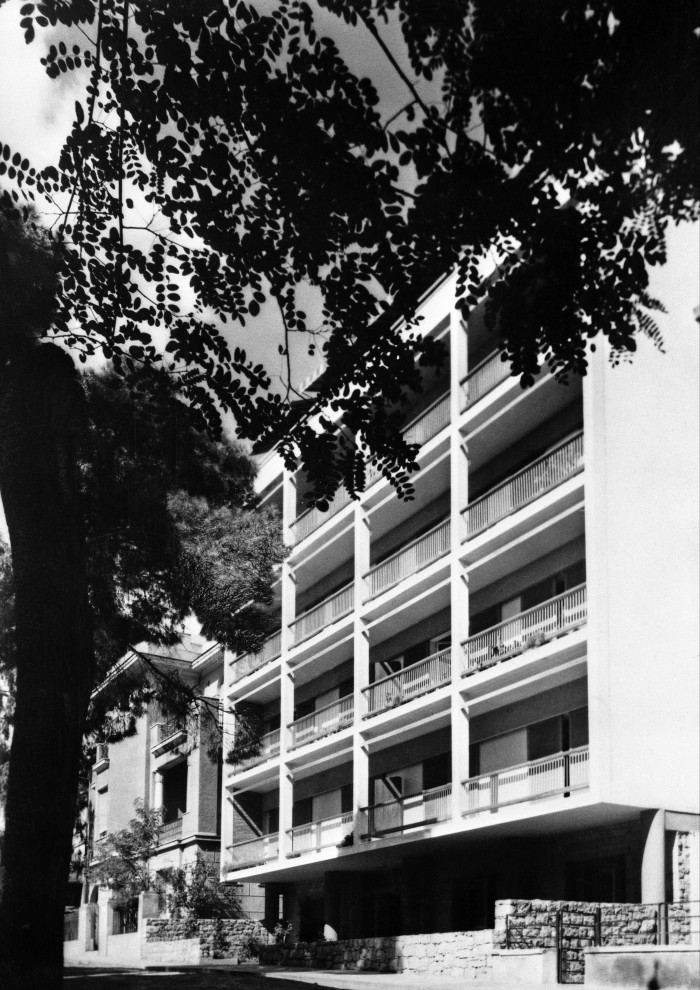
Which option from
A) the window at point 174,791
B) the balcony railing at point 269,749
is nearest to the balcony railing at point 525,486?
the balcony railing at point 269,749

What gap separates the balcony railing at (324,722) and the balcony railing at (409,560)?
315cm

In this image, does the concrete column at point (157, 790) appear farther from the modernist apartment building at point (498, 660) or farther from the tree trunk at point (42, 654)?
the tree trunk at point (42, 654)

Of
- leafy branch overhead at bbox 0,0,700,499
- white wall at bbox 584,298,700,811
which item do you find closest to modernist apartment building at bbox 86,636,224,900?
white wall at bbox 584,298,700,811

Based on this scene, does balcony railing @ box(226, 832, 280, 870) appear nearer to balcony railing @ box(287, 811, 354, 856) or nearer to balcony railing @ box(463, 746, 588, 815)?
balcony railing @ box(287, 811, 354, 856)

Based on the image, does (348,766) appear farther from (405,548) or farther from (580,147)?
(580,147)

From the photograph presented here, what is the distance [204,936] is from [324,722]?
266 inches

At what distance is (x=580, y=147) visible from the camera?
27.6 ft

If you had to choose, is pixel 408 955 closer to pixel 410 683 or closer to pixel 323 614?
pixel 410 683

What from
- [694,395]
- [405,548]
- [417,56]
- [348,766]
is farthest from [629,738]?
[417,56]

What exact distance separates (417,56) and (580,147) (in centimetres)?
128

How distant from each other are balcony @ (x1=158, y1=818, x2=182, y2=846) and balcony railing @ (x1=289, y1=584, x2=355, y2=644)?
39.4 feet

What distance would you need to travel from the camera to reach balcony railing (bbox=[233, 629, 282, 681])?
38125mm

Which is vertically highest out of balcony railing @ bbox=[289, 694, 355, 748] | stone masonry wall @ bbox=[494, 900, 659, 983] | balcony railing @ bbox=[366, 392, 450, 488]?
balcony railing @ bbox=[366, 392, 450, 488]

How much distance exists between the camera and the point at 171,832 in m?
45.0
